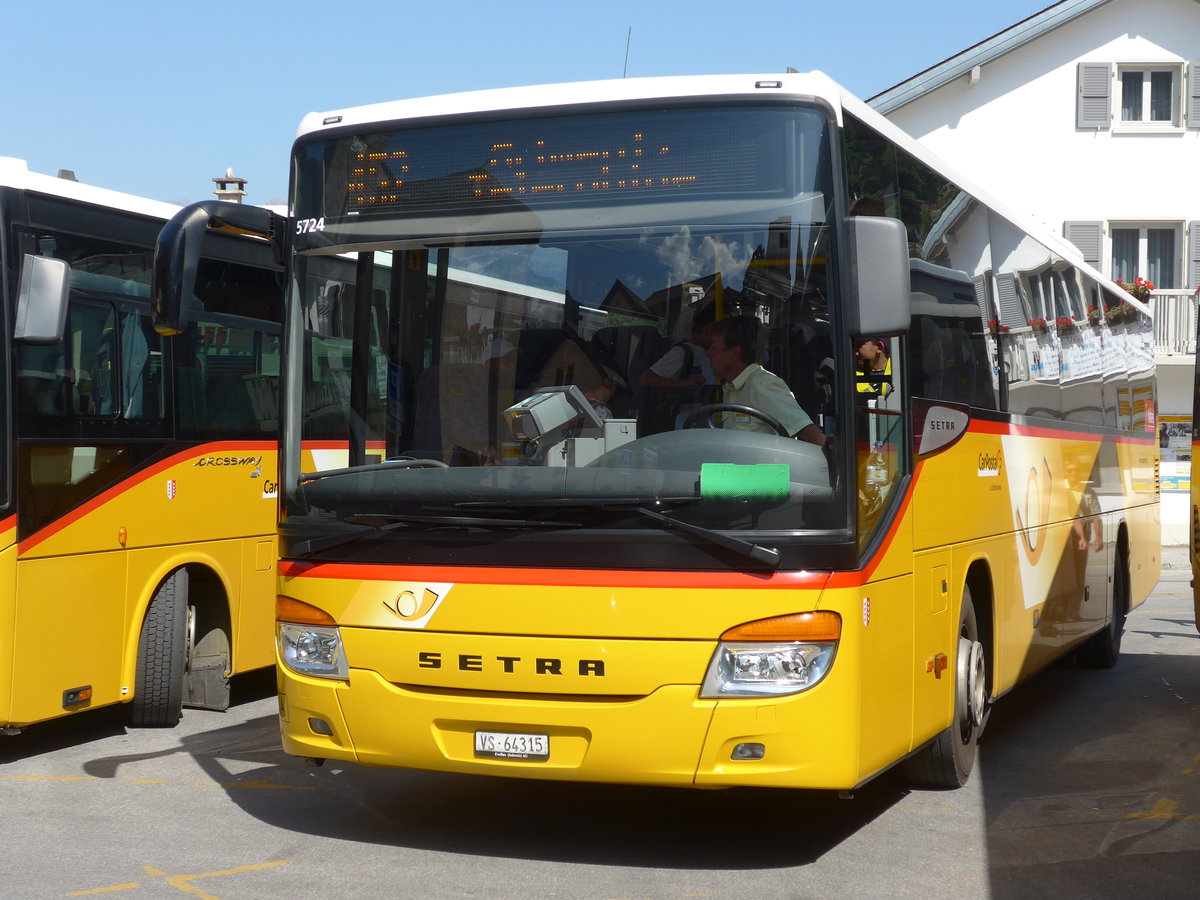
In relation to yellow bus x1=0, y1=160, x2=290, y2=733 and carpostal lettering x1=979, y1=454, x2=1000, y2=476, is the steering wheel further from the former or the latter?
yellow bus x1=0, y1=160, x2=290, y2=733

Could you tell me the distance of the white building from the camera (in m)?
29.9

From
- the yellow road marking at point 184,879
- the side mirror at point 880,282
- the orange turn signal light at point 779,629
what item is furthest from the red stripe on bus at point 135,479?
the side mirror at point 880,282

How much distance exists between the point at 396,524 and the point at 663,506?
111 cm

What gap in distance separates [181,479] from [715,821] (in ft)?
13.6

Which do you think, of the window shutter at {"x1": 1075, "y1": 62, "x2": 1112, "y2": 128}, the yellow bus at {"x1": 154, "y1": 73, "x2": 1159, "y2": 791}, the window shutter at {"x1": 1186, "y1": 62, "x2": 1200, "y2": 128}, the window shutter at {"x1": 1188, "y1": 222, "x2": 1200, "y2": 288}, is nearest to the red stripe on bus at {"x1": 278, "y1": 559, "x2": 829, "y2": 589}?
the yellow bus at {"x1": 154, "y1": 73, "x2": 1159, "y2": 791}

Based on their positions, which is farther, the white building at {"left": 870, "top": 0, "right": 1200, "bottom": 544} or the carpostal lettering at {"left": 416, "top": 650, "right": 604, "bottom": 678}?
the white building at {"left": 870, "top": 0, "right": 1200, "bottom": 544}

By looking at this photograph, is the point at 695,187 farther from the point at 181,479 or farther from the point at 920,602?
the point at 181,479

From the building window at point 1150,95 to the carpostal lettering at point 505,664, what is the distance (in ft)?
91.5

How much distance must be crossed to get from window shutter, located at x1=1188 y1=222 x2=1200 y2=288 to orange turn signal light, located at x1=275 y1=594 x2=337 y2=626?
26.5 m

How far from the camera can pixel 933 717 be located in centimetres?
690

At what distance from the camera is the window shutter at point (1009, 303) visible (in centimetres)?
870

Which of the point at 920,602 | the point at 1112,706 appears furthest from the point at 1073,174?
the point at 920,602

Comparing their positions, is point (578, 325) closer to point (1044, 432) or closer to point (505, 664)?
point (505, 664)

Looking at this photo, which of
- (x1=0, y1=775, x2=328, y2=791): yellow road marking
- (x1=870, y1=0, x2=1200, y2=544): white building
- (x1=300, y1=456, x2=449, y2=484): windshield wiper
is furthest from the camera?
(x1=870, y1=0, x2=1200, y2=544): white building
